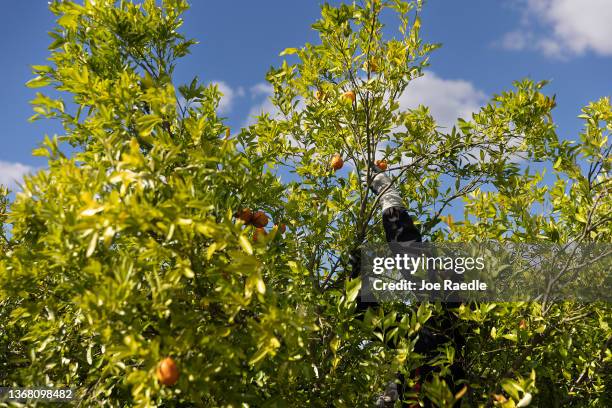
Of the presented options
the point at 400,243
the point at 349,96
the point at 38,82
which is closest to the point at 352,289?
the point at 400,243

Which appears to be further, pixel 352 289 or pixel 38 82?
pixel 38 82

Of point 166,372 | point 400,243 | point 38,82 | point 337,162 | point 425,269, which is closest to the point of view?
point 166,372

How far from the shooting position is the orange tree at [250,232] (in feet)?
7.29

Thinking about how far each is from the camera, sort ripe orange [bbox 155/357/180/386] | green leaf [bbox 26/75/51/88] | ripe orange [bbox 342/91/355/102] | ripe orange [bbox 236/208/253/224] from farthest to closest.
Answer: ripe orange [bbox 342/91/355/102] < green leaf [bbox 26/75/51/88] < ripe orange [bbox 236/208/253/224] < ripe orange [bbox 155/357/180/386]

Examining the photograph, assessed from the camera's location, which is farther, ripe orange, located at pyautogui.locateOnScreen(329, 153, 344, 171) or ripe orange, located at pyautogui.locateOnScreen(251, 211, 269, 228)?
ripe orange, located at pyautogui.locateOnScreen(329, 153, 344, 171)

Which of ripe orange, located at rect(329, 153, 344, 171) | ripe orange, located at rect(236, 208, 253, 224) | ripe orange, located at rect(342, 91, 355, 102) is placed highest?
ripe orange, located at rect(342, 91, 355, 102)

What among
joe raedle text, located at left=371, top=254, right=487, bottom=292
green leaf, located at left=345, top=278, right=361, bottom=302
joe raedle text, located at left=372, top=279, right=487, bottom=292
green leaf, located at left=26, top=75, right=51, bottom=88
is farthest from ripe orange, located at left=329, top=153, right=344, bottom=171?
green leaf, located at left=26, top=75, right=51, bottom=88

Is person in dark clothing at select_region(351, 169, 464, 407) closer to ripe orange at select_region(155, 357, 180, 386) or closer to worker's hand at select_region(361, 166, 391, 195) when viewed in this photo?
worker's hand at select_region(361, 166, 391, 195)

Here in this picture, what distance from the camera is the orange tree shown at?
2223mm

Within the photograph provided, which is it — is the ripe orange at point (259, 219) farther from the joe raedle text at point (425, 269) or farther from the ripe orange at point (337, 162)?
the ripe orange at point (337, 162)

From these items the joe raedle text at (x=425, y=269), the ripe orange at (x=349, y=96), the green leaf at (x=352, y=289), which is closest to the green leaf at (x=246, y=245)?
the green leaf at (x=352, y=289)

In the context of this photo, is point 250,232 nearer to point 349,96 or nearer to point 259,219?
point 259,219

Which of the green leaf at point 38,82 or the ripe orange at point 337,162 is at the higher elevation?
the ripe orange at point 337,162

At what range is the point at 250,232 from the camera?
3031mm
